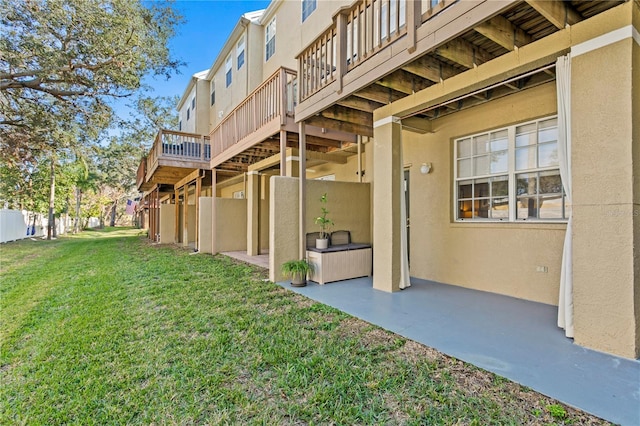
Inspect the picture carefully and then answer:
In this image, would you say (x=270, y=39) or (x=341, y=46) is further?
(x=270, y=39)

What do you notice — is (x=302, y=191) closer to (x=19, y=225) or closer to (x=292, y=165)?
(x=292, y=165)

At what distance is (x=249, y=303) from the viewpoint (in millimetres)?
4793

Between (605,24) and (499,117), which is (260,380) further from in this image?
(499,117)

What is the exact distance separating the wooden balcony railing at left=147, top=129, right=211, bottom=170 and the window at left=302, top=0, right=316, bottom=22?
5476 millimetres

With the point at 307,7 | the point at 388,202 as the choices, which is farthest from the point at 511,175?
the point at 307,7

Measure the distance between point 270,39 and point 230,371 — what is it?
12.2 m

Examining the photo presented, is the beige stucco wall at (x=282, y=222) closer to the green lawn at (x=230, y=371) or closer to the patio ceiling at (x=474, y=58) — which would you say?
the green lawn at (x=230, y=371)

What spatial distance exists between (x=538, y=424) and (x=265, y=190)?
10995 millimetres

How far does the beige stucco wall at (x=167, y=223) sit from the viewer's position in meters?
15.7

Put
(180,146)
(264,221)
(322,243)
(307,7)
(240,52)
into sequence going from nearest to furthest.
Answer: (322,243), (307,7), (180,146), (264,221), (240,52)

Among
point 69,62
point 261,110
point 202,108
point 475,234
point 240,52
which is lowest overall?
point 475,234

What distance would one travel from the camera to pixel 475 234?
5352mm

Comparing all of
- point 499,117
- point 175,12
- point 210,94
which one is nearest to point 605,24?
point 499,117

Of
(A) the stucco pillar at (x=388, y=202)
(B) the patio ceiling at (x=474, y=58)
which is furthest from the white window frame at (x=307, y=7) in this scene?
(A) the stucco pillar at (x=388, y=202)
